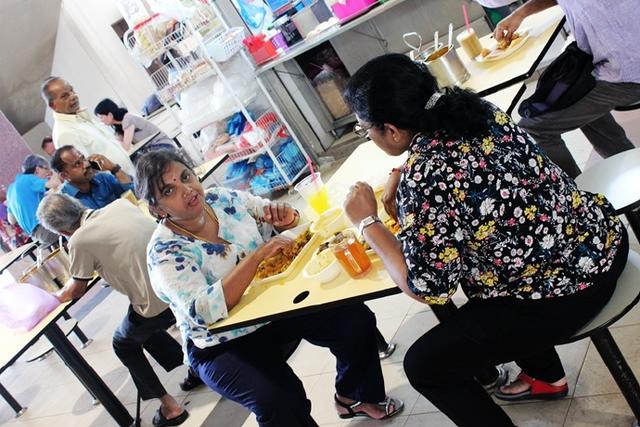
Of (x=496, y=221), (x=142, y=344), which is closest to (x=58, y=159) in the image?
(x=142, y=344)

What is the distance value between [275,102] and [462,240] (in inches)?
188

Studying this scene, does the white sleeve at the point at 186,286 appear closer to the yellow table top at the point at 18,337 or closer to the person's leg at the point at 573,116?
the yellow table top at the point at 18,337

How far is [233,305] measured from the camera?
2195mm

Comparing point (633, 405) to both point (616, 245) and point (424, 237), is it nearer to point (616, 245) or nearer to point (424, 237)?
point (616, 245)

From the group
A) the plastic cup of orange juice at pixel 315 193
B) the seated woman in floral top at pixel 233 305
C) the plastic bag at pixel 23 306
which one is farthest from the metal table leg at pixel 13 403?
the plastic cup of orange juice at pixel 315 193

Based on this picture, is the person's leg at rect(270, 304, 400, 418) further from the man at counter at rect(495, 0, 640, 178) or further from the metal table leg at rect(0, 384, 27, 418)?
the metal table leg at rect(0, 384, 27, 418)

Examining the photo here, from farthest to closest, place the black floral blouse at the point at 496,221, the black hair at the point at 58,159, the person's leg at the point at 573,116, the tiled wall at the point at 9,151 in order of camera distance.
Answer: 1. the tiled wall at the point at 9,151
2. the black hair at the point at 58,159
3. the person's leg at the point at 573,116
4. the black floral blouse at the point at 496,221

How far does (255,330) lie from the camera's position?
2498mm

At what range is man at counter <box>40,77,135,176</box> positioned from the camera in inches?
194

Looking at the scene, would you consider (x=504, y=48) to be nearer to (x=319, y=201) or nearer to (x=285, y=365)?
(x=319, y=201)

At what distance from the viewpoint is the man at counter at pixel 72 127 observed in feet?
16.1

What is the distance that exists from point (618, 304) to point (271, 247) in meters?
1.14

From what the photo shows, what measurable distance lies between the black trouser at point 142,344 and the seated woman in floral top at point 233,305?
0.97 meters

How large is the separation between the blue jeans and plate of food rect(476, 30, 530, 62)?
1.27m
